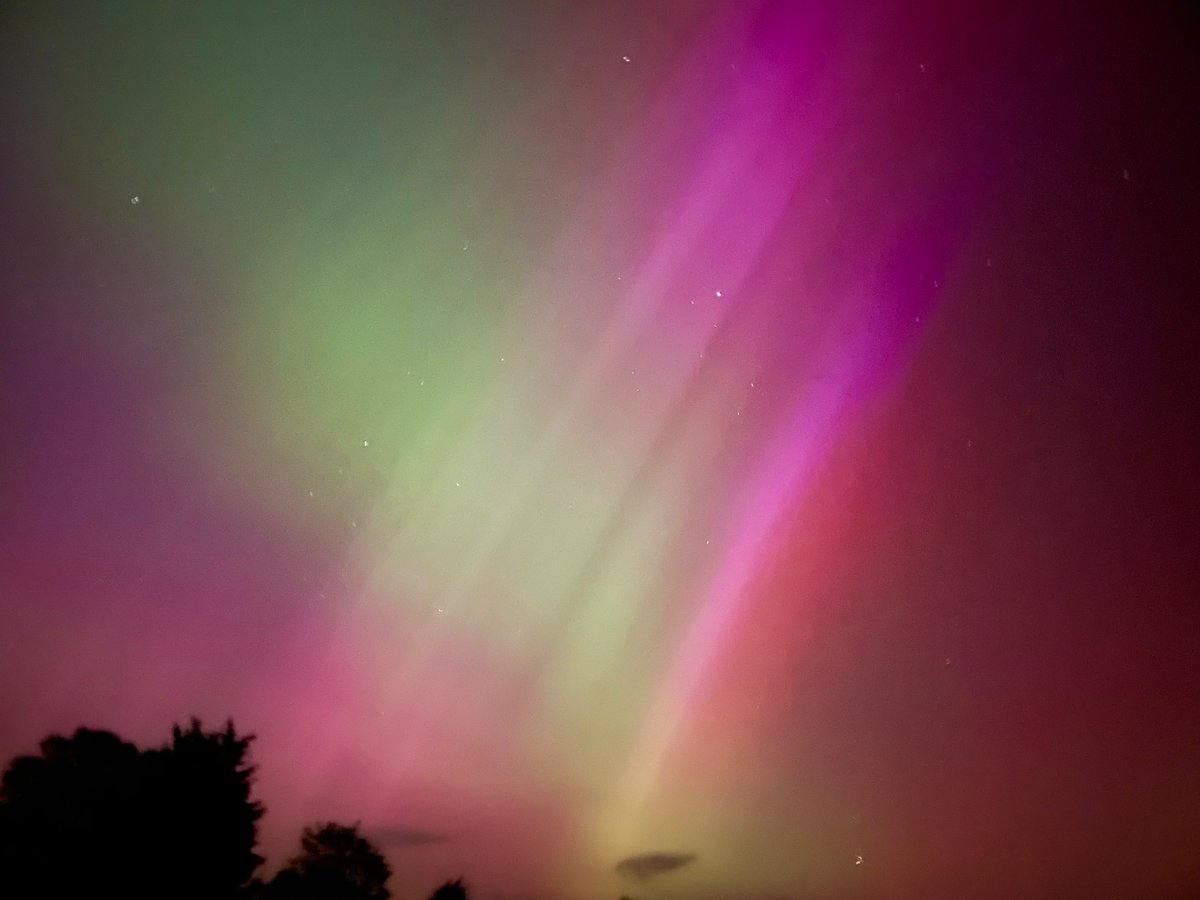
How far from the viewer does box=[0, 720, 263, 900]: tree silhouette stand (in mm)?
13977

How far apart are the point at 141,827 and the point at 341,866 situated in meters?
16.7

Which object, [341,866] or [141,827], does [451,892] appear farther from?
[141,827]

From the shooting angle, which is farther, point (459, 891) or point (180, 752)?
point (459, 891)

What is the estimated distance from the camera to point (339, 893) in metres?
25.2

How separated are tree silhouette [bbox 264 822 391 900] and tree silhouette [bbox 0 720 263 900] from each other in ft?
32.1

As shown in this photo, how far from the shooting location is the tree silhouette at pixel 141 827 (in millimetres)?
13977

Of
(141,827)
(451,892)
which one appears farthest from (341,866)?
(141,827)

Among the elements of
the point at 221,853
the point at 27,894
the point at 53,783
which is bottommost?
the point at 27,894

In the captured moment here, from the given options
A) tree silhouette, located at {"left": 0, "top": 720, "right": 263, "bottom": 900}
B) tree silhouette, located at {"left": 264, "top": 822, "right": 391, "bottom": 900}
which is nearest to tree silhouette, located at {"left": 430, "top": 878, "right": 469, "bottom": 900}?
tree silhouette, located at {"left": 264, "top": 822, "right": 391, "bottom": 900}

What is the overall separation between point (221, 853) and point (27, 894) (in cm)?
286

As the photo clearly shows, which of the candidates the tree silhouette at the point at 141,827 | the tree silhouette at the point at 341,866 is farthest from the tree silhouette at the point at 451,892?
the tree silhouette at the point at 141,827

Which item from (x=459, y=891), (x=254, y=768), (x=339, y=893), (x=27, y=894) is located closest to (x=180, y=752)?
(x=254, y=768)

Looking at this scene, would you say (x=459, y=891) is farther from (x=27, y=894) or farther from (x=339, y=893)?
(x=27, y=894)

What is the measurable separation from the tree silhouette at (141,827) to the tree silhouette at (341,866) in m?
9.77
